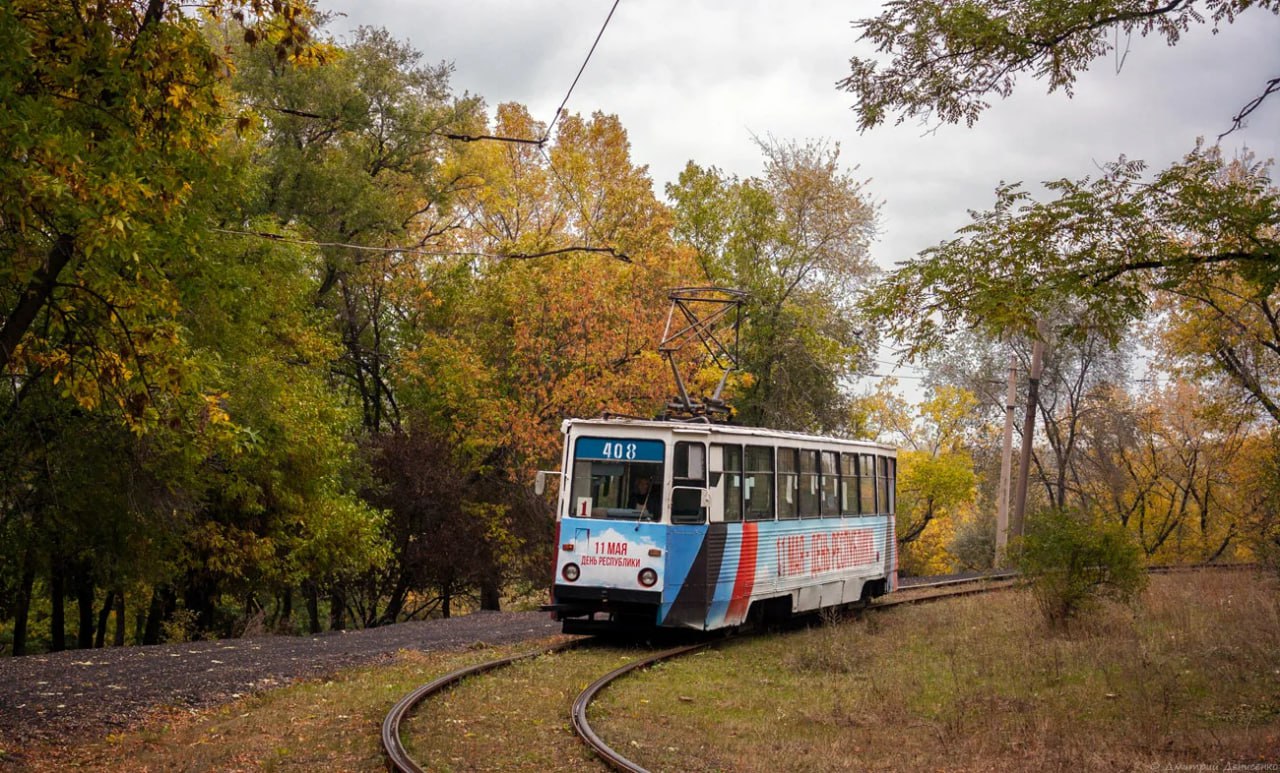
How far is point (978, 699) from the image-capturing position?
35.5ft

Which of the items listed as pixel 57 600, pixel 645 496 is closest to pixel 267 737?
pixel 645 496

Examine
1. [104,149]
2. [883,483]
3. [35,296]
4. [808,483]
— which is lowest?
[808,483]

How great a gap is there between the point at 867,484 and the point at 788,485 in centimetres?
344

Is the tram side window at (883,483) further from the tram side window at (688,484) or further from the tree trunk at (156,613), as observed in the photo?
the tree trunk at (156,613)

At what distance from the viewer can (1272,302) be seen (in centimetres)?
2719

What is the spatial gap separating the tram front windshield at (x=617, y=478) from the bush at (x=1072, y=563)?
498 cm

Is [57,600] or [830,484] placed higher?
[830,484]

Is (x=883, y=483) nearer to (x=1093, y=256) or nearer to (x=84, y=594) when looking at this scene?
(x=1093, y=256)

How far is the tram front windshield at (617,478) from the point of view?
590 inches

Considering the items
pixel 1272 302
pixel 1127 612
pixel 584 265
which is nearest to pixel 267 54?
pixel 584 265

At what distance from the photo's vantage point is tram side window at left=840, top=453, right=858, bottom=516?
744 inches

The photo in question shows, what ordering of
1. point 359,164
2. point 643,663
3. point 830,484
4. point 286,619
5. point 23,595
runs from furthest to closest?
point 286,619 → point 359,164 → point 23,595 → point 830,484 → point 643,663

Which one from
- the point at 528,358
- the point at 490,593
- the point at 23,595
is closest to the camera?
the point at 23,595

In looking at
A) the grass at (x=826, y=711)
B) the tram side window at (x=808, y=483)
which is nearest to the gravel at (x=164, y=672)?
the grass at (x=826, y=711)
